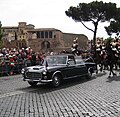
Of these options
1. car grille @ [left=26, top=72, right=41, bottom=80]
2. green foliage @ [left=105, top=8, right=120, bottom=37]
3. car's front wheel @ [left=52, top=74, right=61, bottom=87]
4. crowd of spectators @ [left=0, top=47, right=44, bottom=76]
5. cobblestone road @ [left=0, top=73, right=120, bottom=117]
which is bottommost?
cobblestone road @ [left=0, top=73, right=120, bottom=117]

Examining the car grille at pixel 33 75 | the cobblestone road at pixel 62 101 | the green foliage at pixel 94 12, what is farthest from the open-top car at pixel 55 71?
the green foliage at pixel 94 12

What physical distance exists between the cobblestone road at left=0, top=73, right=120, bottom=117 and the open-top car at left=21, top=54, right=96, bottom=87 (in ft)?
1.64

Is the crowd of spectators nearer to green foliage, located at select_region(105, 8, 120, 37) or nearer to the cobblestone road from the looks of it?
the cobblestone road

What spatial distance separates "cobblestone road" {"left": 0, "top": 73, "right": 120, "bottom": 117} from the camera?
26.5 ft

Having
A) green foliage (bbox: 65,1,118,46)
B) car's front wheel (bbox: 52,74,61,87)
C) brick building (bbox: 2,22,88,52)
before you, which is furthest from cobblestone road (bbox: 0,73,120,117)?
brick building (bbox: 2,22,88,52)

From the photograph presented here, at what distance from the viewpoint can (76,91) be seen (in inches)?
469

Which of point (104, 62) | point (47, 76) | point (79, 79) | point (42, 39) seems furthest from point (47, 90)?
point (42, 39)

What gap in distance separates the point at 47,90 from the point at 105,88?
103 inches

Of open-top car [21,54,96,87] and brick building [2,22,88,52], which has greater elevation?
brick building [2,22,88,52]

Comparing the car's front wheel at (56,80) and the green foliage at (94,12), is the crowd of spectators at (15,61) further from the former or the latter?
the green foliage at (94,12)

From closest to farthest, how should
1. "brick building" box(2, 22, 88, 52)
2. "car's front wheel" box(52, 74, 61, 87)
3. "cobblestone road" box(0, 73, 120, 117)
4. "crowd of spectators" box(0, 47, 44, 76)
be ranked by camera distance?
"cobblestone road" box(0, 73, 120, 117) < "car's front wheel" box(52, 74, 61, 87) < "crowd of spectators" box(0, 47, 44, 76) < "brick building" box(2, 22, 88, 52)

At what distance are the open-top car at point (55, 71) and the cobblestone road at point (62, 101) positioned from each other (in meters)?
0.50

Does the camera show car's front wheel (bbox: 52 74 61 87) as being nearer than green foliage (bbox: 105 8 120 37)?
Yes

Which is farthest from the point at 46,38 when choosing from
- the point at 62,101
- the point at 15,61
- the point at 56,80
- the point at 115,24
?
the point at 62,101
